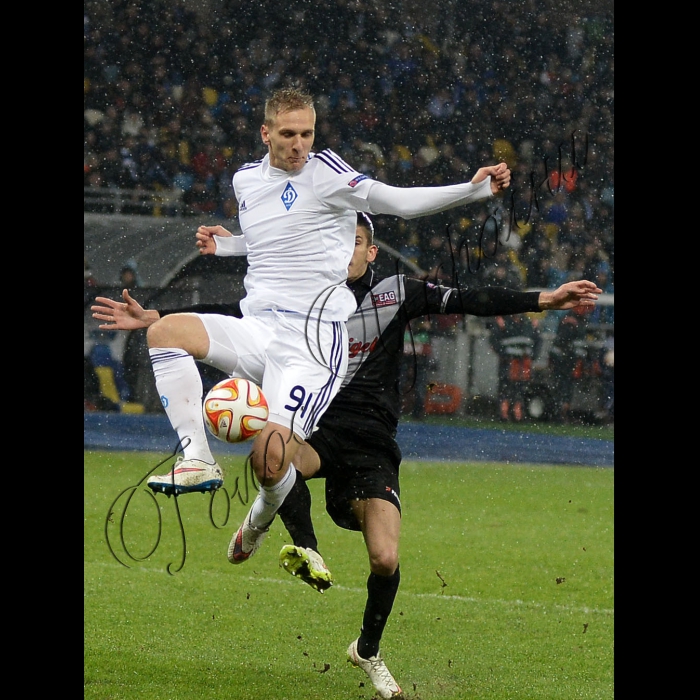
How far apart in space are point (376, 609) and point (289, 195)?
5.98 feet

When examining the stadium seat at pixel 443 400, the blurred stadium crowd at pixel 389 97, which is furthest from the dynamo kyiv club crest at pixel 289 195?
the blurred stadium crowd at pixel 389 97

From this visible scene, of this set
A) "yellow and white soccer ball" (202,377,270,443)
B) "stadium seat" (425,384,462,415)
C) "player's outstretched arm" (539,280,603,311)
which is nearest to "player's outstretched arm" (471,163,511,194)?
"player's outstretched arm" (539,280,603,311)

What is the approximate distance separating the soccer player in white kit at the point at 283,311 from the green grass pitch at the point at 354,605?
0.38 metres

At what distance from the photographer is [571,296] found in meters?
3.94

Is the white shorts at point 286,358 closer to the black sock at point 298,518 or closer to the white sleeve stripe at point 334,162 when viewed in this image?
the black sock at point 298,518

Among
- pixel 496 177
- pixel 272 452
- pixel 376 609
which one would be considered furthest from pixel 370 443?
pixel 496 177

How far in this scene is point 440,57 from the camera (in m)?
12.5

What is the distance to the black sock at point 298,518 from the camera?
14.0ft

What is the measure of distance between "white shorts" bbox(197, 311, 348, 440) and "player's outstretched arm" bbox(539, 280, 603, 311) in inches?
32.1
